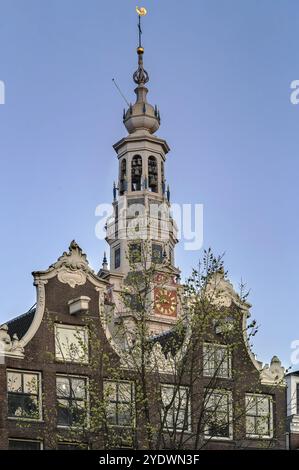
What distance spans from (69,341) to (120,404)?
11.8 feet

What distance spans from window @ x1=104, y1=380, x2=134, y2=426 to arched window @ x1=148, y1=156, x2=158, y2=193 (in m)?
50.6

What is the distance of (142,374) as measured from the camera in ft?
124

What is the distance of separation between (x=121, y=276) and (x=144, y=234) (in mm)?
4726

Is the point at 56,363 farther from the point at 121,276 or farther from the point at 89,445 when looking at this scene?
the point at 121,276

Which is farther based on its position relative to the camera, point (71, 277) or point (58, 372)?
point (71, 277)

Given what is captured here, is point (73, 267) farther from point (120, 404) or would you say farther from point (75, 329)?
point (120, 404)

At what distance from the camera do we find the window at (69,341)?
145 feet

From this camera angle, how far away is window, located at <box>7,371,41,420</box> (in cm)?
4316

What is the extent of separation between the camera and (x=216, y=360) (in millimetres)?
41812

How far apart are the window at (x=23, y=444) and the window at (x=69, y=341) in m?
3.08

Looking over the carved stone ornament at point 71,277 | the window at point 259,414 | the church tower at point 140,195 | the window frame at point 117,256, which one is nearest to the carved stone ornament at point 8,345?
the carved stone ornament at point 71,277

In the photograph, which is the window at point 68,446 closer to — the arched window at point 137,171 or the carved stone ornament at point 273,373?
the carved stone ornament at point 273,373

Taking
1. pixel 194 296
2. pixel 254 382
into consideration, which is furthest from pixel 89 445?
pixel 254 382

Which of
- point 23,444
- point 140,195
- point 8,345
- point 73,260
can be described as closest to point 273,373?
point 73,260
